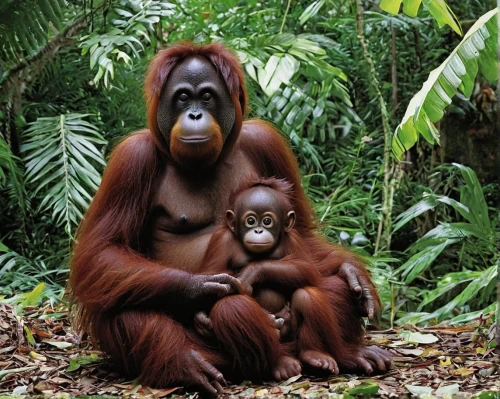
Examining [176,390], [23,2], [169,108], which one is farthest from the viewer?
[169,108]

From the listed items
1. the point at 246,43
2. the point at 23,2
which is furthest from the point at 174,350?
the point at 246,43

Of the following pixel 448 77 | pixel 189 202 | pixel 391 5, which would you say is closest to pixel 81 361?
pixel 189 202

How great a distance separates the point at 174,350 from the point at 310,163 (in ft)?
10.3

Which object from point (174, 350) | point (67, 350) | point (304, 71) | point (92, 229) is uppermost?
point (304, 71)

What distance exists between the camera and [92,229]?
3512 mm

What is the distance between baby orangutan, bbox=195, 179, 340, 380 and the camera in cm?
329

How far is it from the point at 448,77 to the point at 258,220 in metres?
1.47

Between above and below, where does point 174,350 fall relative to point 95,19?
below

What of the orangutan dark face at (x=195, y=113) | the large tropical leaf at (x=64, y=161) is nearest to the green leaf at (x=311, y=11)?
the large tropical leaf at (x=64, y=161)

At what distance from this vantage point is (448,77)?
13.8 ft

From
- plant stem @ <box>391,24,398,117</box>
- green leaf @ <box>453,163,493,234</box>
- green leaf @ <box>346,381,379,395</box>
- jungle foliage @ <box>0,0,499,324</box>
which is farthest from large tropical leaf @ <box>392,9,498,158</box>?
plant stem @ <box>391,24,398,117</box>

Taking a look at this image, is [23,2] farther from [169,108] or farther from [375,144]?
[375,144]

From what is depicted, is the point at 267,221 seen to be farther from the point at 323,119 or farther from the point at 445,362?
the point at 323,119

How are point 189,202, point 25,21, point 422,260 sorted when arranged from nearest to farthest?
1. point 25,21
2. point 189,202
3. point 422,260
